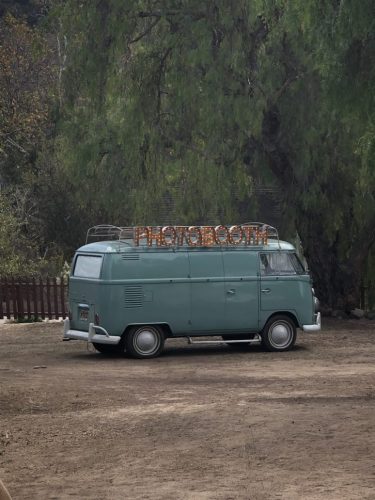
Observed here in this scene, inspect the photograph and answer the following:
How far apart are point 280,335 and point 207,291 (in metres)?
1.88

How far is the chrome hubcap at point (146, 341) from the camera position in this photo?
873 inches

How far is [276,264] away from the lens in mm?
23219

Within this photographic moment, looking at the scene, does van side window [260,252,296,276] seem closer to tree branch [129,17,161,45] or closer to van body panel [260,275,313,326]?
van body panel [260,275,313,326]

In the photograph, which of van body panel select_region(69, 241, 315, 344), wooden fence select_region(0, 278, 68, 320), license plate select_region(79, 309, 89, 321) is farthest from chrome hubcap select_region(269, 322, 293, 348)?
wooden fence select_region(0, 278, 68, 320)

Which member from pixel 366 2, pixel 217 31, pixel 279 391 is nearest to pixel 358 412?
pixel 279 391

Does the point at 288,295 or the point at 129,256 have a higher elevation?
the point at 129,256

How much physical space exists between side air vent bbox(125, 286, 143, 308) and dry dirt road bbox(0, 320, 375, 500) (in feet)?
3.52

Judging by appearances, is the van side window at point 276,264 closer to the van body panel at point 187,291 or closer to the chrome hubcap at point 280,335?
the van body panel at point 187,291

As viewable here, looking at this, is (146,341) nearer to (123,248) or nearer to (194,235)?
(123,248)

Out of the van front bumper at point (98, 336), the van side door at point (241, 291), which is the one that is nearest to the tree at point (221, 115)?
the van side door at point (241, 291)

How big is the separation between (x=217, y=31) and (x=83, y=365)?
10150mm

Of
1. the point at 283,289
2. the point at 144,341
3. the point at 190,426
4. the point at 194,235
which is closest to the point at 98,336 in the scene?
the point at 144,341

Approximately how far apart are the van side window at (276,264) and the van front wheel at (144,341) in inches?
95.3

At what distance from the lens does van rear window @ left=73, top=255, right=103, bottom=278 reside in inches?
868
